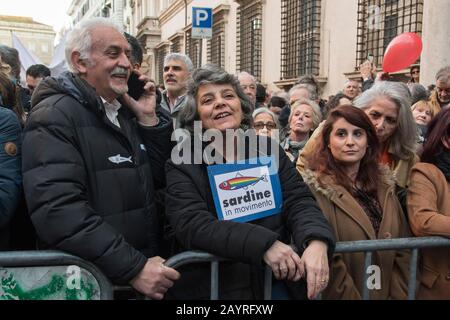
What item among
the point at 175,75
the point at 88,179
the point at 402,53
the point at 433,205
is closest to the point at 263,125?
the point at 175,75

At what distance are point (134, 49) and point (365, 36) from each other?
646 cm

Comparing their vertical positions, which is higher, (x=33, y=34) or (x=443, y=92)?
(x=33, y=34)

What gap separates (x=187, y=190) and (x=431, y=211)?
116cm

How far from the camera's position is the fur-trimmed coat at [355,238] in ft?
6.59

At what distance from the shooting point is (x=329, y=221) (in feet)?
6.92

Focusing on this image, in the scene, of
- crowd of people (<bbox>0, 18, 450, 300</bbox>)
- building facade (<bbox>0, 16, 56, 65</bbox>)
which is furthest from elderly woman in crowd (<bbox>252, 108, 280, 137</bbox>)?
building facade (<bbox>0, 16, 56, 65</bbox>)

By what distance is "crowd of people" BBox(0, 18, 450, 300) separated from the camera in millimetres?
1654

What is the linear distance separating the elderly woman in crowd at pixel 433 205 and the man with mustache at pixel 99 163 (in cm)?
120

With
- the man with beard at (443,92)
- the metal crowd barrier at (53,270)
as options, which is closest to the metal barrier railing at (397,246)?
the metal crowd barrier at (53,270)

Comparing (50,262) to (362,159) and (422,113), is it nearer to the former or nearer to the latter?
(362,159)

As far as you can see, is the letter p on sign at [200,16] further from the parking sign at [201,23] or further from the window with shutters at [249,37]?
the window with shutters at [249,37]

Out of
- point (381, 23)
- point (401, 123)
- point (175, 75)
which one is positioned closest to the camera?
point (401, 123)

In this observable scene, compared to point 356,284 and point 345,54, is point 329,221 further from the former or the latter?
point 345,54

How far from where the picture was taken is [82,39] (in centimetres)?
190
